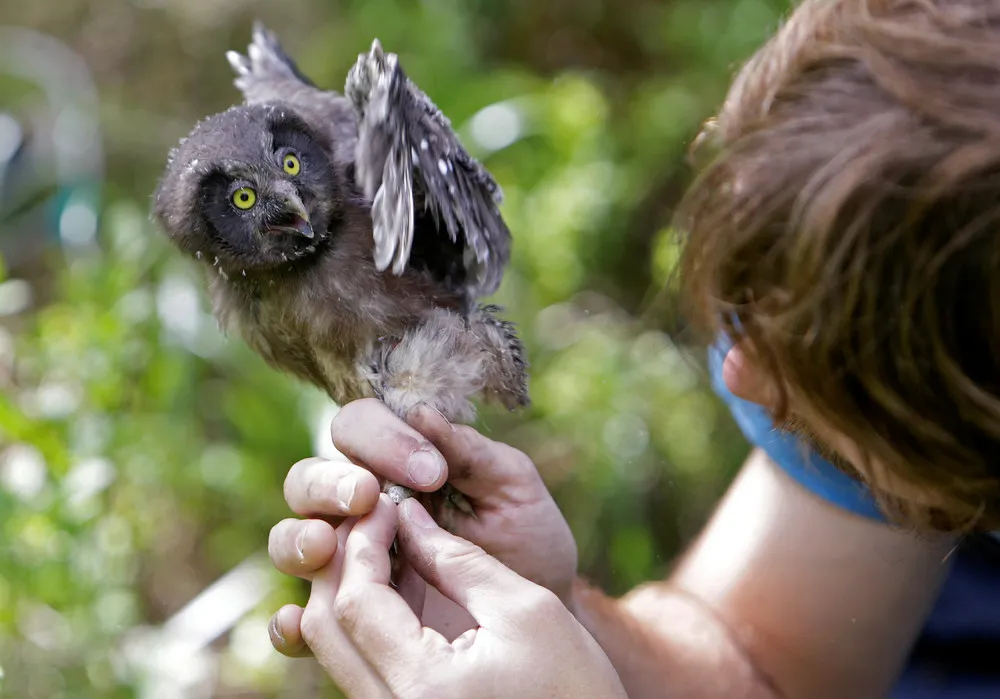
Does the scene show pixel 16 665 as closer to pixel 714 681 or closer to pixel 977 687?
pixel 714 681

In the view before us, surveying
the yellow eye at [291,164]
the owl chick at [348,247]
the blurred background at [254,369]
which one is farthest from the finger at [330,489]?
the blurred background at [254,369]

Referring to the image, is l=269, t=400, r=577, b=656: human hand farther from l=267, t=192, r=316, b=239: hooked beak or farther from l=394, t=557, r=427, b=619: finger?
l=267, t=192, r=316, b=239: hooked beak

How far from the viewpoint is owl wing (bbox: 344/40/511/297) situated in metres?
1.55

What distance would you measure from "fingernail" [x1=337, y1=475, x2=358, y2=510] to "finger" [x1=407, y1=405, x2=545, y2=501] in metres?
0.22

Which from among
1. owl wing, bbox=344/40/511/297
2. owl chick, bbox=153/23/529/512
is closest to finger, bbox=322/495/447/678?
owl chick, bbox=153/23/529/512

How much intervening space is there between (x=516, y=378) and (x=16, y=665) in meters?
1.54

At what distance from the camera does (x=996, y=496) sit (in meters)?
1.34

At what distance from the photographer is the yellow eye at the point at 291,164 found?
171 centimetres

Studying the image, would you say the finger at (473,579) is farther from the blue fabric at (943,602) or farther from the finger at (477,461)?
the blue fabric at (943,602)

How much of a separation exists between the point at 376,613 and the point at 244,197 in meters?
0.86

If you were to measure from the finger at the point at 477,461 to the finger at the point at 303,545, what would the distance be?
0.27 meters

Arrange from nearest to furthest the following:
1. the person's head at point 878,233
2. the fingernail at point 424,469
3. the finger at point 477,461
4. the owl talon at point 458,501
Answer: the person's head at point 878,233 < the fingernail at point 424,469 < the finger at point 477,461 < the owl talon at point 458,501

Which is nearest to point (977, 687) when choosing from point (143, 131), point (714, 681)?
point (714, 681)

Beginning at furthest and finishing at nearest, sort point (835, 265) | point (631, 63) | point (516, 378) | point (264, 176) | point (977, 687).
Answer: point (631, 63) < point (977, 687) < point (516, 378) < point (264, 176) < point (835, 265)
